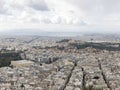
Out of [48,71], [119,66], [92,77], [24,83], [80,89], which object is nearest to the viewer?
[80,89]

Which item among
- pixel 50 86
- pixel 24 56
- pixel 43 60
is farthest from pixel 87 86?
pixel 24 56

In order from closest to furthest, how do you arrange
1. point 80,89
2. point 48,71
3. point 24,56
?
point 80,89 → point 48,71 → point 24,56

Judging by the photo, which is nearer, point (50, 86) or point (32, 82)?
point (50, 86)

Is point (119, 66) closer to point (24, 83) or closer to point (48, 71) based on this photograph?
point (48, 71)

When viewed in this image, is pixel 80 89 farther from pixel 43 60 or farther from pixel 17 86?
pixel 43 60

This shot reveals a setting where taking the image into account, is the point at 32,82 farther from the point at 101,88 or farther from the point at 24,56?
the point at 24,56

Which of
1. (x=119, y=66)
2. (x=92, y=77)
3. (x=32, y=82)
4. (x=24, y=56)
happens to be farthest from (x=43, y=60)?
(x=32, y=82)

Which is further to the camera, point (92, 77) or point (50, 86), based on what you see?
point (92, 77)

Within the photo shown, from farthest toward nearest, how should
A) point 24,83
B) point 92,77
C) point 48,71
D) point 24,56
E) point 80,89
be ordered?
point 24,56 < point 48,71 < point 92,77 < point 24,83 < point 80,89

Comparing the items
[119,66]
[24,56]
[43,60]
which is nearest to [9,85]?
[119,66]

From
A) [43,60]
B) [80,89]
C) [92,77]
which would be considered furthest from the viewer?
[43,60]
